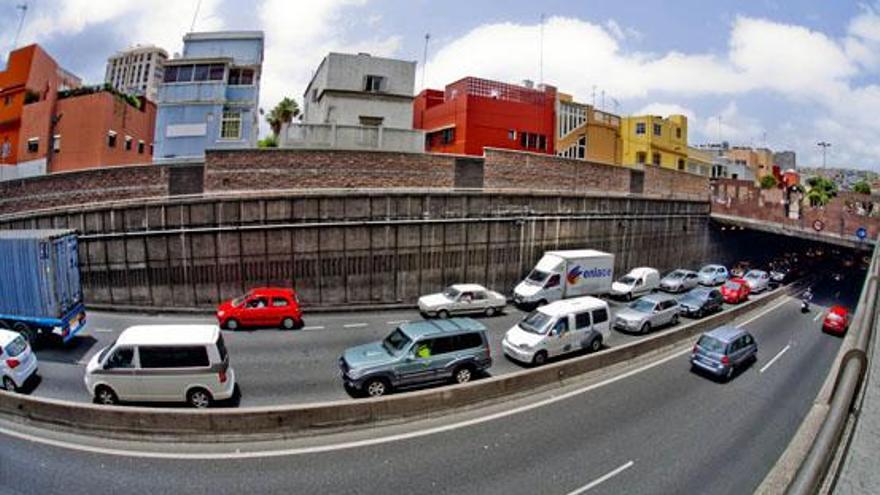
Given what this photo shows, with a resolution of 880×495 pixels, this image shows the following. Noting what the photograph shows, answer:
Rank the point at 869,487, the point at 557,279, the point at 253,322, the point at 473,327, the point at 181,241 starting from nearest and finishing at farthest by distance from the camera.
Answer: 1. the point at 869,487
2. the point at 473,327
3. the point at 253,322
4. the point at 181,241
5. the point at 557,279

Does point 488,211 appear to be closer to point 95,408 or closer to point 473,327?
point 473,327

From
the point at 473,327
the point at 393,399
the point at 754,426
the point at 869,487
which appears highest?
the point at 869,487

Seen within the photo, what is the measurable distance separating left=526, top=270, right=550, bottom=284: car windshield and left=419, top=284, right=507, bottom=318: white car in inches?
121

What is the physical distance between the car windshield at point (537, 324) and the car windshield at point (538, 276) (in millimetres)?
8202

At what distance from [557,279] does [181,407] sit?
65.6 feet

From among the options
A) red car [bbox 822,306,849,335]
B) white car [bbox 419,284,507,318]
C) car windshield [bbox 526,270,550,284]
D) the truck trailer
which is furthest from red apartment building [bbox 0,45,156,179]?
red car [bbox 822,306,849,335]

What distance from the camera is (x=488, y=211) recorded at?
2839 cm

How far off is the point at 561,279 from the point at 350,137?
16.4 m

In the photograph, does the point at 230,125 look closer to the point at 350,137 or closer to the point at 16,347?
the point at 350,137

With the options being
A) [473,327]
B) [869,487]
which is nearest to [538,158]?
[473,327]

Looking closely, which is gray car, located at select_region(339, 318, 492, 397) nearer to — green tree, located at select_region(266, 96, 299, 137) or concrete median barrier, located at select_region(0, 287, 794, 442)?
A: concrete median barrier, located at select_region(0, 287, 794, 442)

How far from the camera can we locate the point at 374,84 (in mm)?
36062

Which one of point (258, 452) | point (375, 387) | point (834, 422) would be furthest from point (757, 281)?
point (834, 422)

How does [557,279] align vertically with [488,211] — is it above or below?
below
